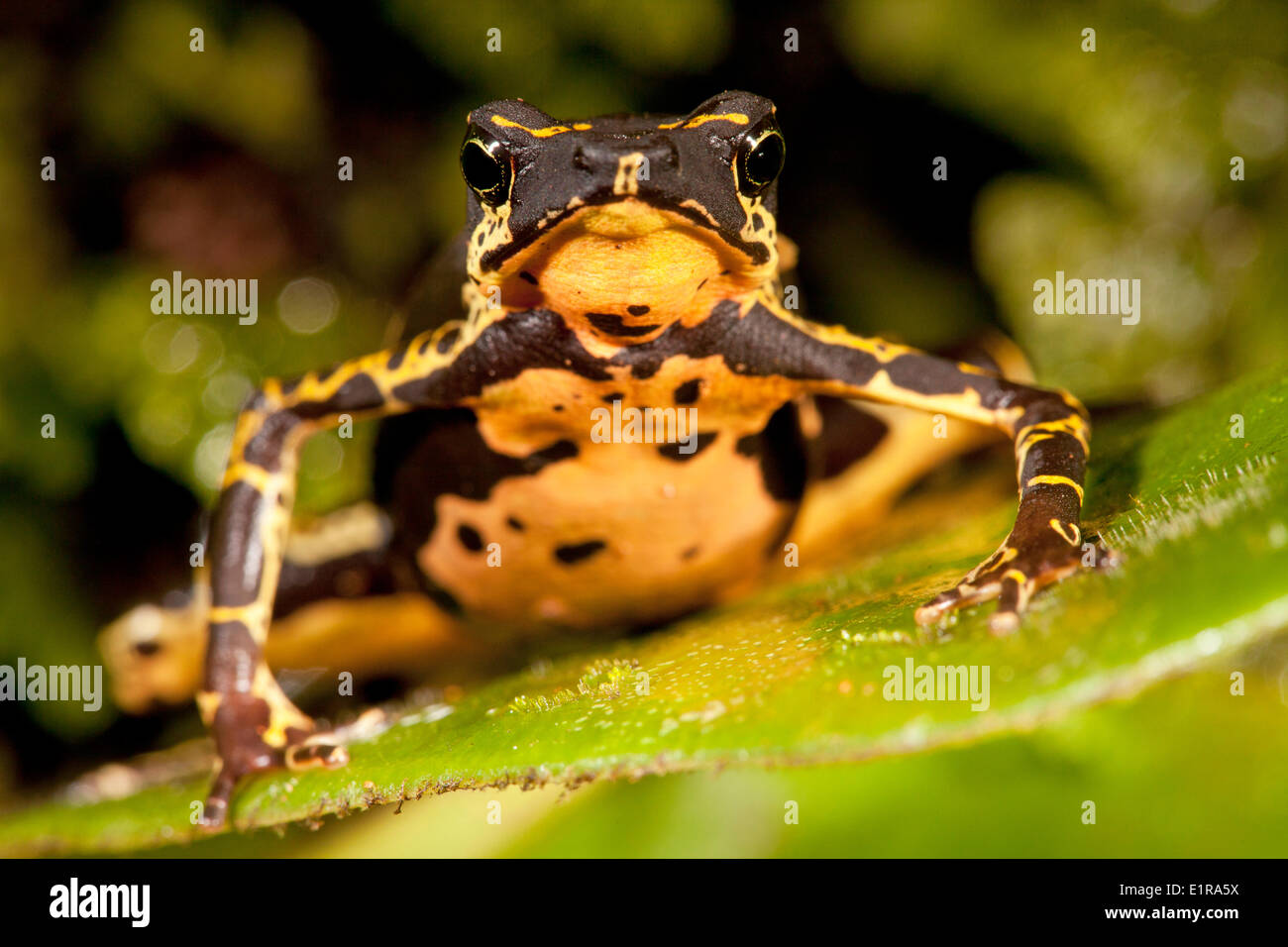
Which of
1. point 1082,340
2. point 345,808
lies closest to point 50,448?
point 345,808

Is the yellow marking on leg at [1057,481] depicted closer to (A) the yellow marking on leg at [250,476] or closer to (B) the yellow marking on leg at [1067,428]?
(B) the yellow marking on leg at [1067,428]

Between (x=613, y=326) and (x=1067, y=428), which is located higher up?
(x=613, y=326)

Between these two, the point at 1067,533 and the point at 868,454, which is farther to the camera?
the point at 868,454

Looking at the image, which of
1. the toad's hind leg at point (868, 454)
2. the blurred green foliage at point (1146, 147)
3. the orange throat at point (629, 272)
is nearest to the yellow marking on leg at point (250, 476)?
the orange throat at point (629, 272)

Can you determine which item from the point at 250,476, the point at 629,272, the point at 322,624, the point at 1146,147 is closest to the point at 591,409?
the point at 629,272

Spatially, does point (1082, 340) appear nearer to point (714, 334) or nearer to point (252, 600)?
point (714, 334)

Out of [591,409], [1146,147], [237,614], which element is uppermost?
[1146,147]

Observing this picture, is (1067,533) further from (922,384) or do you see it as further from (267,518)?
(267,518)
